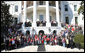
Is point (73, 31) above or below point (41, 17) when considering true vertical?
below

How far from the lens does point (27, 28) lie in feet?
78.7

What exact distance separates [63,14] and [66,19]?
1.70m

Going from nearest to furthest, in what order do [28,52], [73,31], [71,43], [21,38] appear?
[28,52] < [71,43] < [21,38] < [73,31]

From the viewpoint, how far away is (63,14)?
30.7 m

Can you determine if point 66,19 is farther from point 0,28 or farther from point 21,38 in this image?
point 0,28

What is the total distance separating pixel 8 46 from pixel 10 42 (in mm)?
545

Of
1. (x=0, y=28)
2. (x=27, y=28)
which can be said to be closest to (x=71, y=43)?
(x=0, y=28)

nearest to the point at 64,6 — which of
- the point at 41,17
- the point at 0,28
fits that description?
the point at 41,17

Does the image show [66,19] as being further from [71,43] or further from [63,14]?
[71,43]

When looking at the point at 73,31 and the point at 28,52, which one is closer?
the point at 28,52

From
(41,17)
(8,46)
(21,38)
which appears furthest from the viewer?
(41,17)

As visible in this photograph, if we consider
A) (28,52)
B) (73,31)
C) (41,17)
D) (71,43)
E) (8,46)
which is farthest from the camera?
(41,17)

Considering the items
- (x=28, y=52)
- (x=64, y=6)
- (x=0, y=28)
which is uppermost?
(x=64, y=6)

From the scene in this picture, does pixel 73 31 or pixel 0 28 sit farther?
pixel 73 31
